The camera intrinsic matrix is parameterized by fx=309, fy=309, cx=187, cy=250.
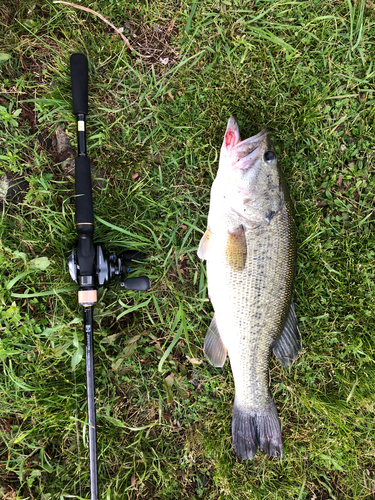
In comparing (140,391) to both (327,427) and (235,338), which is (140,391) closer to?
(235,338)

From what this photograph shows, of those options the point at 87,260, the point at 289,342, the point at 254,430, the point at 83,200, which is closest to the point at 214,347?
the point at 289,342

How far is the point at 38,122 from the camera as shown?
8.39 feet

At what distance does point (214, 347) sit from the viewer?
2.42m

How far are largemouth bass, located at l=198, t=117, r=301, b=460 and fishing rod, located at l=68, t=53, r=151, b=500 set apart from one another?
24.4 inches

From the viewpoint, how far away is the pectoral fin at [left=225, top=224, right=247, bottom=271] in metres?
2.13

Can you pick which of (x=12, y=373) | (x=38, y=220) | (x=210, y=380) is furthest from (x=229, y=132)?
(x=12, y=373)

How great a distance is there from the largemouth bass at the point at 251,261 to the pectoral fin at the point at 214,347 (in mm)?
72

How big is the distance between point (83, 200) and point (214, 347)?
1470mm

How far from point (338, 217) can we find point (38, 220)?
249 cm

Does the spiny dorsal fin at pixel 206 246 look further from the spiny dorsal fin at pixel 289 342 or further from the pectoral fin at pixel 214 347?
the spiny dorsal fin at pixel 289 342

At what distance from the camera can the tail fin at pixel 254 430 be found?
2373 millimetres

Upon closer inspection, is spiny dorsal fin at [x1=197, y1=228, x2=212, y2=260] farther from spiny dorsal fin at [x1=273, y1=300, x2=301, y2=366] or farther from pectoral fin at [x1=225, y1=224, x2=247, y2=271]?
spiny dorsal fin at [x1=273, y1=300, x2=301, y2=366]

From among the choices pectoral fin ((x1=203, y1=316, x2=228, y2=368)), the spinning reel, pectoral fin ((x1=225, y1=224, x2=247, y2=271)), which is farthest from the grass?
pectoral fin ((x1=225, y1=224, x2=247, y2=271))

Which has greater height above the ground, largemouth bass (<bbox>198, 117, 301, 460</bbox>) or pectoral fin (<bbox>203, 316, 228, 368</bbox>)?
largemouth bass (<bbox>198, 117, 301, 460</bbox>)
